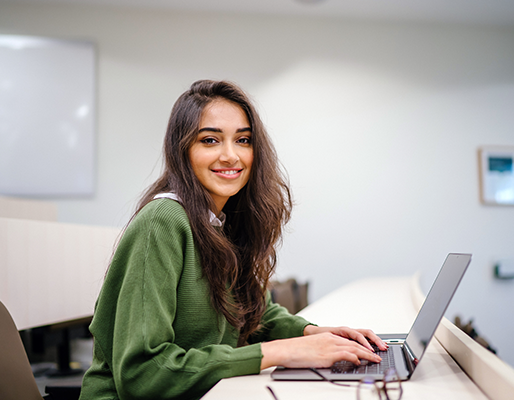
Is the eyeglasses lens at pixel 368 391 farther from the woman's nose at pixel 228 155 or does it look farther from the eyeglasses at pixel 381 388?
the woman's nose at pixel 228 155

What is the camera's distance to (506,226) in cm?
379

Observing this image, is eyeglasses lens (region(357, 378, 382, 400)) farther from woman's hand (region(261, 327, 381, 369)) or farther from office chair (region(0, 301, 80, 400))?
office chair (region(0, 301, 80, 400))

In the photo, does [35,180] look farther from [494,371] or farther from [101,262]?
[494,371]

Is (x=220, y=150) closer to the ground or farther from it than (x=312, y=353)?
farther from it

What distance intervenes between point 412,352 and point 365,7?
3510mm

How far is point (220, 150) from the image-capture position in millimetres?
1043

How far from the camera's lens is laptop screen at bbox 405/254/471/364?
0.76m

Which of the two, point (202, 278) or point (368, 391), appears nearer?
point (368, 391)

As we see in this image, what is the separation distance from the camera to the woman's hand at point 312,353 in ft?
2.54

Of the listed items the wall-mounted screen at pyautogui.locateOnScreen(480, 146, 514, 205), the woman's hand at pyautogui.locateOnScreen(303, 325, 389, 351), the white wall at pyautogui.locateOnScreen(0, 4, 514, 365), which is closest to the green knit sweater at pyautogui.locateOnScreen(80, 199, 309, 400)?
the woman's hand at pyautogui.locateOnScreen(303, 325, 389, 351)

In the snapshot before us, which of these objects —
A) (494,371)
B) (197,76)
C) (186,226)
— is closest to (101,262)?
(186,226)

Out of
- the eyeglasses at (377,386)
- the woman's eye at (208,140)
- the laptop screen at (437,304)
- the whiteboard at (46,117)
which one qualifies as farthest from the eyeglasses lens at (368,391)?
the whiteboard at (46,117)

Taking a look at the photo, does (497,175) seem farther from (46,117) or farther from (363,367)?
(46,117)

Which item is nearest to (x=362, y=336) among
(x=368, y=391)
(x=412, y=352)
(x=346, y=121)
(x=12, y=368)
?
(x=412, y=352)
